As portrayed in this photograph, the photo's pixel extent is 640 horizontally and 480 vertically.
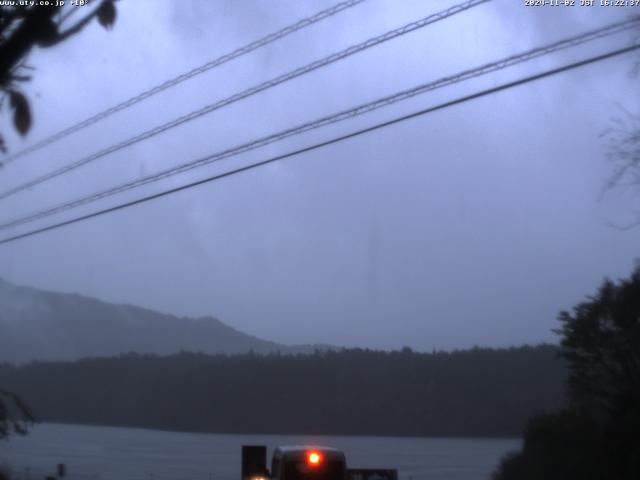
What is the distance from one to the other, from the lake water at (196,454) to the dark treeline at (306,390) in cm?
124

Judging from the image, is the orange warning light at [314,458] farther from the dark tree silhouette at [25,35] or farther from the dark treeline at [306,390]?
the dark treeline at [306,390]

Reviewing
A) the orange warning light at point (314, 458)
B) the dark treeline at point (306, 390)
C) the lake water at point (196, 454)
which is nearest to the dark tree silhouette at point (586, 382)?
the lake water at point (196, 454)

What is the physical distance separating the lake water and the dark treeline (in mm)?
1244

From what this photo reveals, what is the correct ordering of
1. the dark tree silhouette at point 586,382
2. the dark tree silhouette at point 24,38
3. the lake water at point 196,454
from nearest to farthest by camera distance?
the dark tree silhouette at point 24,38 → the dark tree silhouette at point 586,382 → the lake water at point 196,454

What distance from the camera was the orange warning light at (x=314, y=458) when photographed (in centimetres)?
2239

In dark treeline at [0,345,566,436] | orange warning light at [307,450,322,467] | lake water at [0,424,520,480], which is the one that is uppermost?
dark treeline at [0,345,566,436]

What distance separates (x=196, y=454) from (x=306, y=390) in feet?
51.1

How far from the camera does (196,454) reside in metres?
48.0

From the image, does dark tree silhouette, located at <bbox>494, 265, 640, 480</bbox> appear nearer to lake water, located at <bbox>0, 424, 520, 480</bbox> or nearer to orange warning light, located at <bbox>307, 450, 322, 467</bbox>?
lake water, located at <bbox>0, 424, 520, 480</bbox>

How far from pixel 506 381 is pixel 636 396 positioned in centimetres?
2991

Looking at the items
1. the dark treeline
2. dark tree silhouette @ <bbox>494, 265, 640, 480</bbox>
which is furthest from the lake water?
dark tree silhouette @ <bbox>494, 265, 640, 480</bbox>

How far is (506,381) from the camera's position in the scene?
52.5m

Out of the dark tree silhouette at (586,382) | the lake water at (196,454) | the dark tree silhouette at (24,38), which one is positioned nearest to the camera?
the dark tree silhouette at (24,38)

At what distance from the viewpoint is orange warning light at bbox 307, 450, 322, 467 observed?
22.4m
